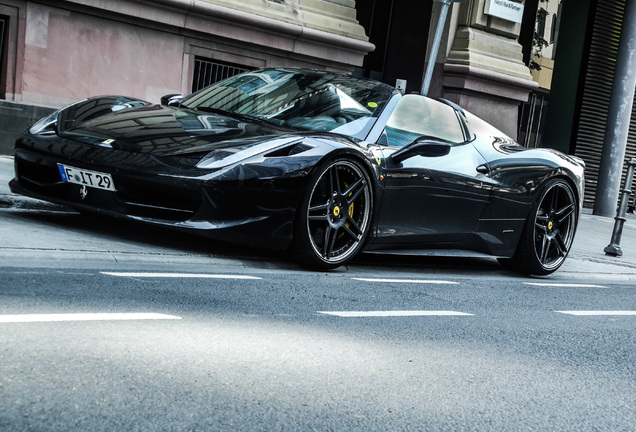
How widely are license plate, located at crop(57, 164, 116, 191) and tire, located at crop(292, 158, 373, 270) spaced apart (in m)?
1.13

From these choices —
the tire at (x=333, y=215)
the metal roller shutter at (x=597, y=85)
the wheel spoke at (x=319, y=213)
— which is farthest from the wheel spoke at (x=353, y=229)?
the metal roller shutter at (x=597, y=85)

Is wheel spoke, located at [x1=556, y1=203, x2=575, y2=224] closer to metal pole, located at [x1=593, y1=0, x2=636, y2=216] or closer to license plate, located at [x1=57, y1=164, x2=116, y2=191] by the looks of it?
license plate, located at [x1=57, y1=164, x2=116, y2=191]

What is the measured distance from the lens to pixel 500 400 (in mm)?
3771

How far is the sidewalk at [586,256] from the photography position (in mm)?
6969

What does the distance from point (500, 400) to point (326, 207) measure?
8.40ft

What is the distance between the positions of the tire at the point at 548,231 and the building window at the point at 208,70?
231 inches

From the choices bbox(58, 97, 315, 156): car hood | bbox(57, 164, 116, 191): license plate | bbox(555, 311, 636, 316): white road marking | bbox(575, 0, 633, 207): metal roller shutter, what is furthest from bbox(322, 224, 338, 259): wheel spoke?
bbox(575, 0, 633, 207): metal roller shutter

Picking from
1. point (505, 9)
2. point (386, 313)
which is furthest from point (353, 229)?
point (505, 9)

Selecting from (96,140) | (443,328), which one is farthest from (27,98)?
(443,328)

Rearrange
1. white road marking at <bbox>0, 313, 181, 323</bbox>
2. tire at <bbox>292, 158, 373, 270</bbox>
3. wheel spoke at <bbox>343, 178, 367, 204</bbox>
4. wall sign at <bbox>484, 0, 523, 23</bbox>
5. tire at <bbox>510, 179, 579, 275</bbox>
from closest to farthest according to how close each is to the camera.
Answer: white road marking at <bbox>0, 313, 181, 323</bbox> → tire at <bbox>292, 158, 373, 270</bbox> → wheel spoke at <bbox>343, 178, 367, 204</bbox> → tire at <bbox>510, 179, 579, 275</bbox> → wall sign at <bbox>484, 0, 523, 23</bbox>

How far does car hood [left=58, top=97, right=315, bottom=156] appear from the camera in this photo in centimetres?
588

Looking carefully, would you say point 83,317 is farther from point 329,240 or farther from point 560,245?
point 560,245

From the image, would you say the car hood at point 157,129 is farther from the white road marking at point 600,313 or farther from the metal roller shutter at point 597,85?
the metal roller shutter at point 597,85

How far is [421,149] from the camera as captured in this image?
6555mm
